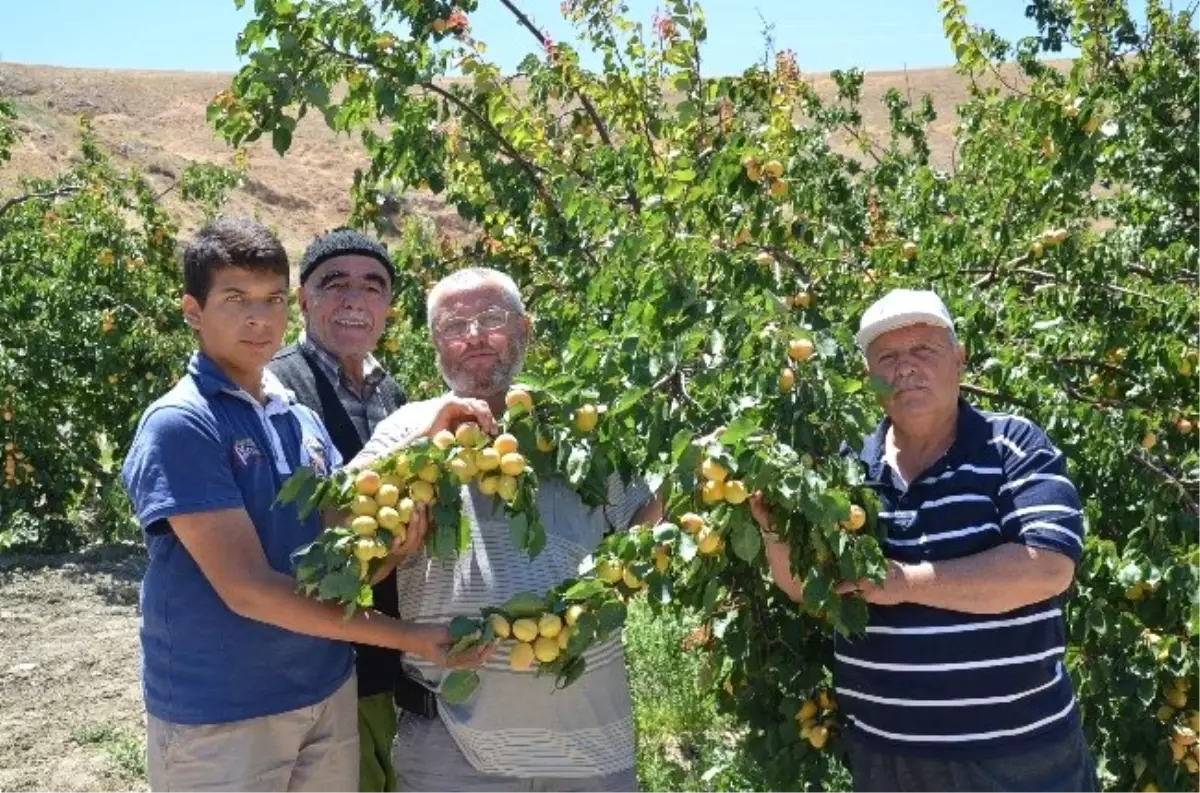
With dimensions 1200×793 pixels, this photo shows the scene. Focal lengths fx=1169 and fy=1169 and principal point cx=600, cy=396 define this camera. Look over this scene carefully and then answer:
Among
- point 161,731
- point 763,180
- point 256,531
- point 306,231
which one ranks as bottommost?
point 161,731

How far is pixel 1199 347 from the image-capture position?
9.84 feet

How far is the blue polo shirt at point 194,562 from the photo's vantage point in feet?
5.74

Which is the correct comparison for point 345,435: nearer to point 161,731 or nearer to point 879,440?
point 161,731

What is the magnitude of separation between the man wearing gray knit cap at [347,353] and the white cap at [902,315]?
3.44ft

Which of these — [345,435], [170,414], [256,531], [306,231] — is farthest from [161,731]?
[306,231]

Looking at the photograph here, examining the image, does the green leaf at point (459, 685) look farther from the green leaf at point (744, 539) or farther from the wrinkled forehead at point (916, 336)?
the wrinkled forehead at point (916, 336)

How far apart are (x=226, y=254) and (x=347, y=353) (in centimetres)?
62

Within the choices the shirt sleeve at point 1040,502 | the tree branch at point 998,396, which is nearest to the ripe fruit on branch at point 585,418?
the shirt sleeve at point 1040,502

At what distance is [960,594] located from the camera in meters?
1.75

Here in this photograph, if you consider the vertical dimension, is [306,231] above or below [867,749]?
above

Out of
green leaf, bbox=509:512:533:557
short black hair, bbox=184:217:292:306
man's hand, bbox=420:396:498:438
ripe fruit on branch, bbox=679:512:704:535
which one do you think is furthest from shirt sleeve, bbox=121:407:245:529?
ripe fruit on branch, bbox=679:512:704:535

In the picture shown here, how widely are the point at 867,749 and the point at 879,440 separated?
518 mm

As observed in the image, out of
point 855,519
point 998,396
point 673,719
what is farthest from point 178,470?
point 673,719

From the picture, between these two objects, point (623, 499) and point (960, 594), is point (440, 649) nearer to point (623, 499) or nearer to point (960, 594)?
point (623, 499)
